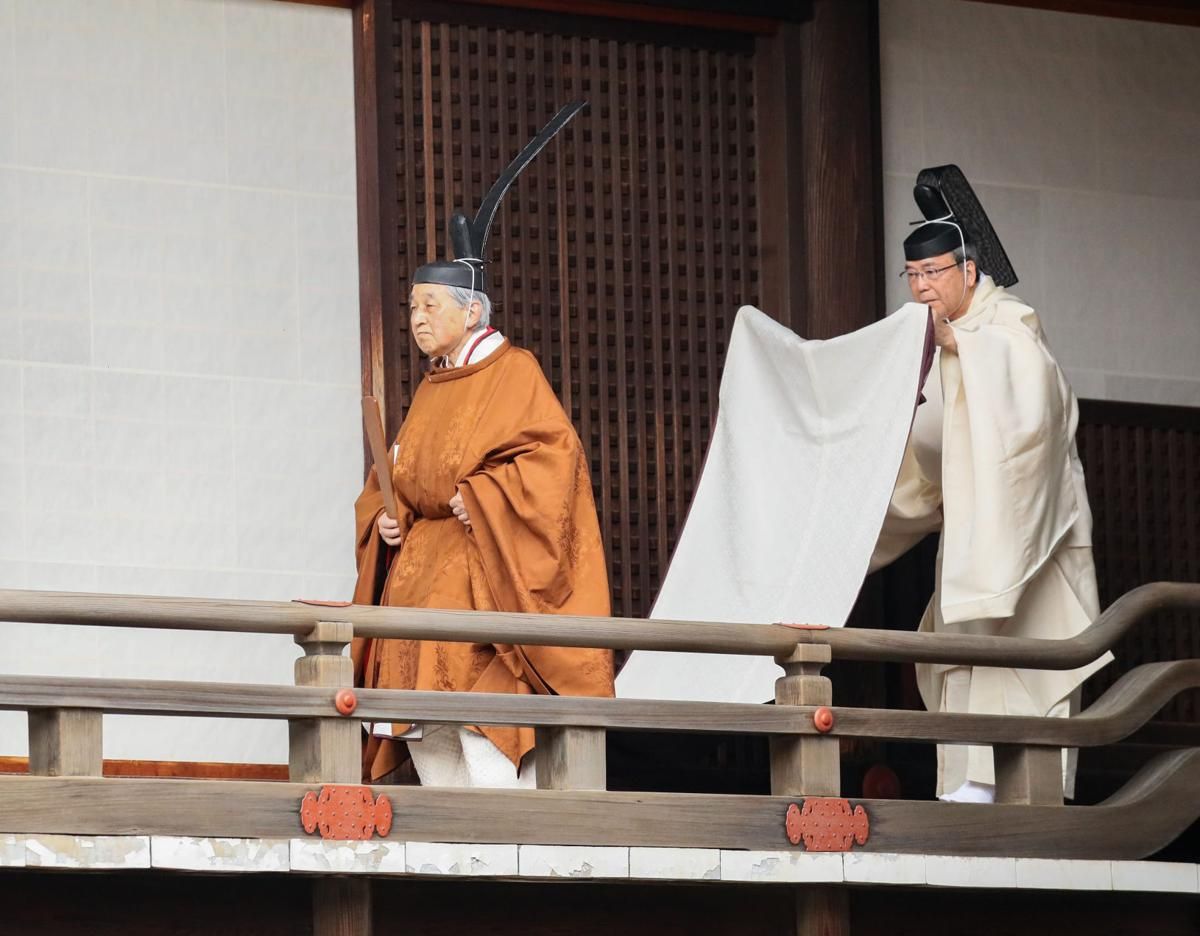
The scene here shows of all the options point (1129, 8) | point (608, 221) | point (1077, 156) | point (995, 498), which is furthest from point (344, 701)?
point (1129, 8)

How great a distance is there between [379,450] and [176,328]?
3.71ft

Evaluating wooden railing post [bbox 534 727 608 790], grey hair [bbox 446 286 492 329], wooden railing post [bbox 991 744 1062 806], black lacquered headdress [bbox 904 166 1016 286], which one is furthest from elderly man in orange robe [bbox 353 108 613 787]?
black lacquered headdress [bbox 904 166 1016 286]

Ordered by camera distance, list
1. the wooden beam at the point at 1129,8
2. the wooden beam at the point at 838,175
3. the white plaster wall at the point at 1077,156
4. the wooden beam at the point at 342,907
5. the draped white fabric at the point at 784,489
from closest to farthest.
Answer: the wooden beam at the point at 342,907 → the draped white fabric at the point at 784,489 → the wooden beam at the point at 838,175 → the white plaster wall at the point at 1077,156 → the wooden beam at the point at 1129,8

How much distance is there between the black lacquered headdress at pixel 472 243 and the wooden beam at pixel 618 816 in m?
1.62

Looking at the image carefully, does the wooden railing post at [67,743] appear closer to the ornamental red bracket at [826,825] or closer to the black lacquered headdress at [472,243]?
the ornamental red bracket at [826,825]

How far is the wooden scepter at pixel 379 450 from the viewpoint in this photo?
6500 mm

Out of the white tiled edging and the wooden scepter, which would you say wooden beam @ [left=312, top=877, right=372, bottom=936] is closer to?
the white tiled edging

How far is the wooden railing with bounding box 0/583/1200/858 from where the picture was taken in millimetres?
5285

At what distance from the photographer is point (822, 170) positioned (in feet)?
26.1

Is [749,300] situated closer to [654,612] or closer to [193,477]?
[654,612]

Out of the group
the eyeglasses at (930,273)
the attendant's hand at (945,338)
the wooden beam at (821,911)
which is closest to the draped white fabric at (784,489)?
the attendant's hand at (945,338)

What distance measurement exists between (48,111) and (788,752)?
3.03 metres

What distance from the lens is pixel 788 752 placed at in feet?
19.9

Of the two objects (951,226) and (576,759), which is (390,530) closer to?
(576,759)
